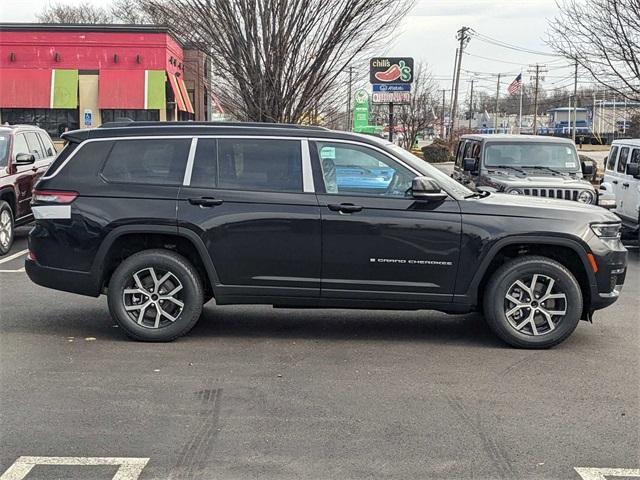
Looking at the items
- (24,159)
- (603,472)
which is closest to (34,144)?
(24,159)

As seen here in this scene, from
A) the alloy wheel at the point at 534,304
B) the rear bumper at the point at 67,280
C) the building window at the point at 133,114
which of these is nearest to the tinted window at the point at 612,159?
the alloy wheel at the point at 534,304

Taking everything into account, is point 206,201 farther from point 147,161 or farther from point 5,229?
point 5,229

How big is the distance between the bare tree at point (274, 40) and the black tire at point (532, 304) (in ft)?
30.7

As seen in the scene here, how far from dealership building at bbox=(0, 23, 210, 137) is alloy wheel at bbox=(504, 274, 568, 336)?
28641 mm

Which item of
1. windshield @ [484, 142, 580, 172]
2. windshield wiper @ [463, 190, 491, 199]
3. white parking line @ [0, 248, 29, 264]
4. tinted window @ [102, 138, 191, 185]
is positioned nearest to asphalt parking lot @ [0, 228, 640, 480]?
windshield wiper @ [463, 190, 491, 199]

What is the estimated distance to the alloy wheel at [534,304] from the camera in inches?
249

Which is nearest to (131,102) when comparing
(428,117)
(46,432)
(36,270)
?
(428,117)

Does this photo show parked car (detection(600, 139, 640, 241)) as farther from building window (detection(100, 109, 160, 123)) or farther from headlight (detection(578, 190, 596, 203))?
building window (detection(100, 109, 160, 123))

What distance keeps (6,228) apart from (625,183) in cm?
1005

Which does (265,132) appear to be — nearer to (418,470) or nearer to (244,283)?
(244,283)

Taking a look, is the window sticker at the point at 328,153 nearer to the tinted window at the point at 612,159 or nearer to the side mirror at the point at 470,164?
the side mirror at the point at 470,164

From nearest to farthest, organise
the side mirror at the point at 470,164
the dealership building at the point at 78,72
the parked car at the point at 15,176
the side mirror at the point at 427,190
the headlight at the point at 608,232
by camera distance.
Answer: the side mirror at the point at 427,190 → the headlight at the point at 608,232 → the parked car at the point at 15,176 → the side mirror at the point at 470,164 → the dealership building at the point at 78,72

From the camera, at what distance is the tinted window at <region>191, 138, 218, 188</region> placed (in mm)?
6414

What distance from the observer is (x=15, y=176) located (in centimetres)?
1175
